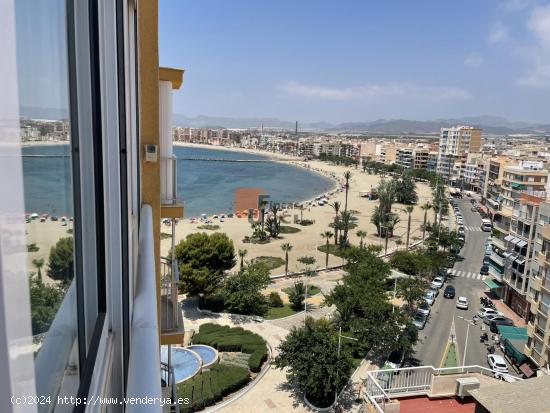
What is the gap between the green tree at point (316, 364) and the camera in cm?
827

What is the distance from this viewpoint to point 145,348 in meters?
0.68

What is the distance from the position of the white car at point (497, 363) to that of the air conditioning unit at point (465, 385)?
6670 mm

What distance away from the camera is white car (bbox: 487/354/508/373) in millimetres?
10552

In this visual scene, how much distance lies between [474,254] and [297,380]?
1588 centimetres

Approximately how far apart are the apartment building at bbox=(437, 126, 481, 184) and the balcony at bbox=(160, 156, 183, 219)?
155ft

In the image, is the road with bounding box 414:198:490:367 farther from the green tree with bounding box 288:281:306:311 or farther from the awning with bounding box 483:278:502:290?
the green tree with bounding box 288:281:306:311

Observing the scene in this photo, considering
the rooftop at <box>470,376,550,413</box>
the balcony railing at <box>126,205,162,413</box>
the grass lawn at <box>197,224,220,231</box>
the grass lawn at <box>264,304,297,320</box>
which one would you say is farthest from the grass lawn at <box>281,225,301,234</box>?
the balcony railing at <box>126,205,162,413</box>

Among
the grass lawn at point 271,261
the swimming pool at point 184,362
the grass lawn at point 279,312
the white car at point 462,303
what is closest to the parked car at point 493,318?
the white car at point 462,303

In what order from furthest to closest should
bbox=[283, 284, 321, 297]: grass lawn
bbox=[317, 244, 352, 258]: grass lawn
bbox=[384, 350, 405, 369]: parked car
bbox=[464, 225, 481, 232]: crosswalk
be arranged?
bbox=[464, 225, 481, 232]: crosswalk → bbox=[317, 244, 352, 258]: grass lawn → bbox=[283, 284, 321, 297]: grass lawn → bbox=[384, 350, 405, 369]: parked car

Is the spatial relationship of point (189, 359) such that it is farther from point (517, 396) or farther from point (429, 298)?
point (429, 298)

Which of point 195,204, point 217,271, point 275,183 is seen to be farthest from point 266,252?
point 275,183

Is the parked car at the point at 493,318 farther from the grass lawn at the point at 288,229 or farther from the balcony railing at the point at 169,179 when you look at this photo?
the balcony railing at the point at 169,179

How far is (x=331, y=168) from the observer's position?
213 feet

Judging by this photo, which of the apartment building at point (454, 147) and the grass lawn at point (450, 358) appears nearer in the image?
the grass lawn at point (450, 358)
